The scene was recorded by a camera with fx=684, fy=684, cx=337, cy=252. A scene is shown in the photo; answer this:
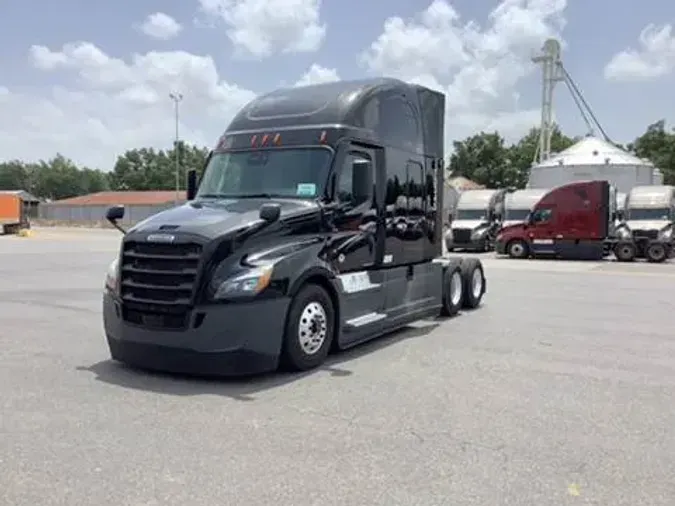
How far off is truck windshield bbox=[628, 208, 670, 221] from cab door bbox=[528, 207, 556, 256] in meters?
3.58

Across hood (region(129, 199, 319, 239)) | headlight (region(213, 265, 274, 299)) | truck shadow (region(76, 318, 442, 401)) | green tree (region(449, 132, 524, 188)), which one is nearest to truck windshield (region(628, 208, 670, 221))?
truck shadow (region(76, 318, 442, 401))

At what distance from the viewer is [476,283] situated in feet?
39.1

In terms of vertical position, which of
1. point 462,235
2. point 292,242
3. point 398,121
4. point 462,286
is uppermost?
point 398,121

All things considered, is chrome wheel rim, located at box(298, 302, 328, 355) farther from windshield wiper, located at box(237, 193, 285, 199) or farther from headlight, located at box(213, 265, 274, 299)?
windshield wiper, located at box(237, 193, 285, 199)

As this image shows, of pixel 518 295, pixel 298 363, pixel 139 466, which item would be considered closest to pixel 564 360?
pixel 298 363

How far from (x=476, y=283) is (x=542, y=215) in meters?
17.3

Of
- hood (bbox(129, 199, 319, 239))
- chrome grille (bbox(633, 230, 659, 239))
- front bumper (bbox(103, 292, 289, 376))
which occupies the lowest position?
front bumper (bbox(103, 292, 289, 376))

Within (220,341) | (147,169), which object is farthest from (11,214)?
(147,169)

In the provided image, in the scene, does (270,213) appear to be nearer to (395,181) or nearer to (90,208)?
(395,181)

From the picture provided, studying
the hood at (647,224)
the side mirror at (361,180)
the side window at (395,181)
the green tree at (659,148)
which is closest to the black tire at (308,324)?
the side mirror at (361,180)

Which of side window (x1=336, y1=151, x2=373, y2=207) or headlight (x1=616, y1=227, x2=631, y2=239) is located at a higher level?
side window (x1=336, y1=151, x2=373, y2=207)

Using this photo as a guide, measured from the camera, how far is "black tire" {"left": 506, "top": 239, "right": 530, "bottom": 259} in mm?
28469

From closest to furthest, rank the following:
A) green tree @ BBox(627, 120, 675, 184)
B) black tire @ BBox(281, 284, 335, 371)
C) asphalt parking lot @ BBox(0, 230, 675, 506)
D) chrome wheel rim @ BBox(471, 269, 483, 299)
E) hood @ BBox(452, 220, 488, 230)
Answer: asphalt parking lot @ BBox(0, 230, 675, 506)
black tire @ BBox(281, 284, 335, 371)
chrome wheel rim @ BBox(471, 269, 483, 299)
hood @ BBox(452, 220, 488, 230)
green tree @ BBox(627, 120, 675, 184)

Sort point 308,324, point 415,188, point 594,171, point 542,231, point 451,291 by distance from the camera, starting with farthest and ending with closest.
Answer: point 594,171 → point 542,231 → point 451,291 → point 415,188 → point 308,324
